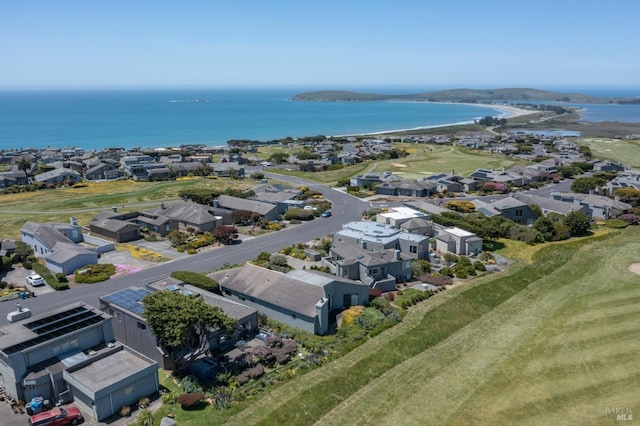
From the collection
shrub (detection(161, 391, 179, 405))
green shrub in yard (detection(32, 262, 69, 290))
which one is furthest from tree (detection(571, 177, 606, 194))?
green shrub in yard (detection(32, 262, 69, 290))

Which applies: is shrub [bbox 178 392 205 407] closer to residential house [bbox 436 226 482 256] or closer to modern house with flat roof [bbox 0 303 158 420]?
modern house with flat roof [bbox 0 303 158 420]


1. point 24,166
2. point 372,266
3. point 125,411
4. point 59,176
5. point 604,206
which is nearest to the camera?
point 125,411

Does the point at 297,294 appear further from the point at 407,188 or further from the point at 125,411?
the point at 407,188

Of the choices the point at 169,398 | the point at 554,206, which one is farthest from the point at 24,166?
the point at 554,206

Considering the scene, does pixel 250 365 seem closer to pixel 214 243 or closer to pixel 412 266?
pixel 412 266

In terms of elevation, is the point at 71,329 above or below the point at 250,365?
above

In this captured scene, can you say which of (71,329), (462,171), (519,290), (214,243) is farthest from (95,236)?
(462,171)
